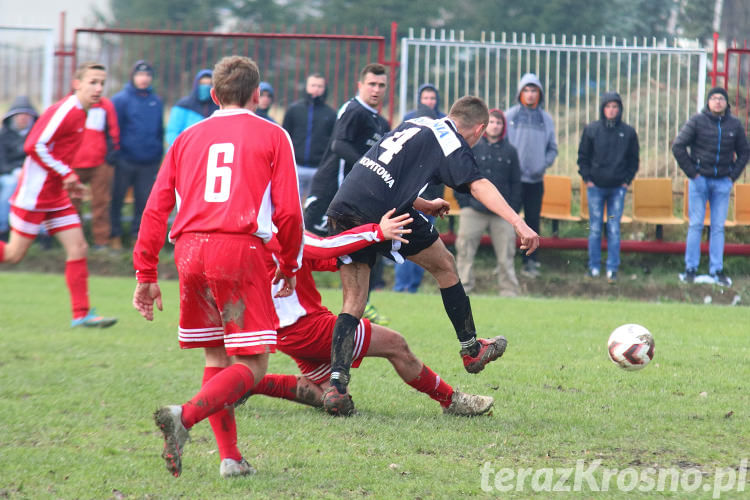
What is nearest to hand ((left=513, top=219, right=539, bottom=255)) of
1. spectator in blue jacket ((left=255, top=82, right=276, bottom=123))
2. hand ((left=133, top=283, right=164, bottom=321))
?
hand ((left=133, top=283, right=164, bottom=321))

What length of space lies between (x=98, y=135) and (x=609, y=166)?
22.8 ft

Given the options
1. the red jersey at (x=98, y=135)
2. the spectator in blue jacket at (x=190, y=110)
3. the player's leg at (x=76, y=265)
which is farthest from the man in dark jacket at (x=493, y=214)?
the player's leg at (x=76, y=265)

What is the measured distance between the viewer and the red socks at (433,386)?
232 inches

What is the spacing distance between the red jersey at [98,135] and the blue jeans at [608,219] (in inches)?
257

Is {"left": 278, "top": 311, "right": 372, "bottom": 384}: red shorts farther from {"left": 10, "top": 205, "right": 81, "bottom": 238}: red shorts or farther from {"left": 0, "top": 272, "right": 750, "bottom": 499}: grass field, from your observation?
{"left": 10, "top": 205, "right": 81, "bottom": 238}: red shorts

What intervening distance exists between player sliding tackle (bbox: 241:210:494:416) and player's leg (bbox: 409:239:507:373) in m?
0.33

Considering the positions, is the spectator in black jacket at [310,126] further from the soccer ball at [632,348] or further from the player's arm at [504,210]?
the player's arm at [504,210]

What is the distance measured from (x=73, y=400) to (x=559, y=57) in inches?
404

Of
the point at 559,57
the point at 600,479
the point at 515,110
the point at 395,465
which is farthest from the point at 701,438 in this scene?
the point at 559,57

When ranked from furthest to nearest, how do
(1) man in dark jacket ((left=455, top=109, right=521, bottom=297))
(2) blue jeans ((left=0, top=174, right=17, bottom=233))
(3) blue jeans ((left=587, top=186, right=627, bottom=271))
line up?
(2) blue jeans ((left=0, top=174, right=17, bottom=233)) → (3) blue jeans ((left=587, top=186, right=627, bottom=271)) → (1) man in dark jacket ((left=455, top=109, right=521, bottom=297))

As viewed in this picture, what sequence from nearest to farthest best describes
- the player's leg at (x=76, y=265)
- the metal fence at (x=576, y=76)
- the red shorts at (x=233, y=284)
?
1. the red shorts at (x=233, y=284)
2. the player's leg at (x=76, y=265)
3. the metal fence at (x=576, y=76)

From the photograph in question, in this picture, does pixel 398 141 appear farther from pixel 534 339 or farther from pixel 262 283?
pixel 534 339

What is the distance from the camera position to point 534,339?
329 inches

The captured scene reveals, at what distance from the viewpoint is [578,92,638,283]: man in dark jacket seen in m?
12.7
